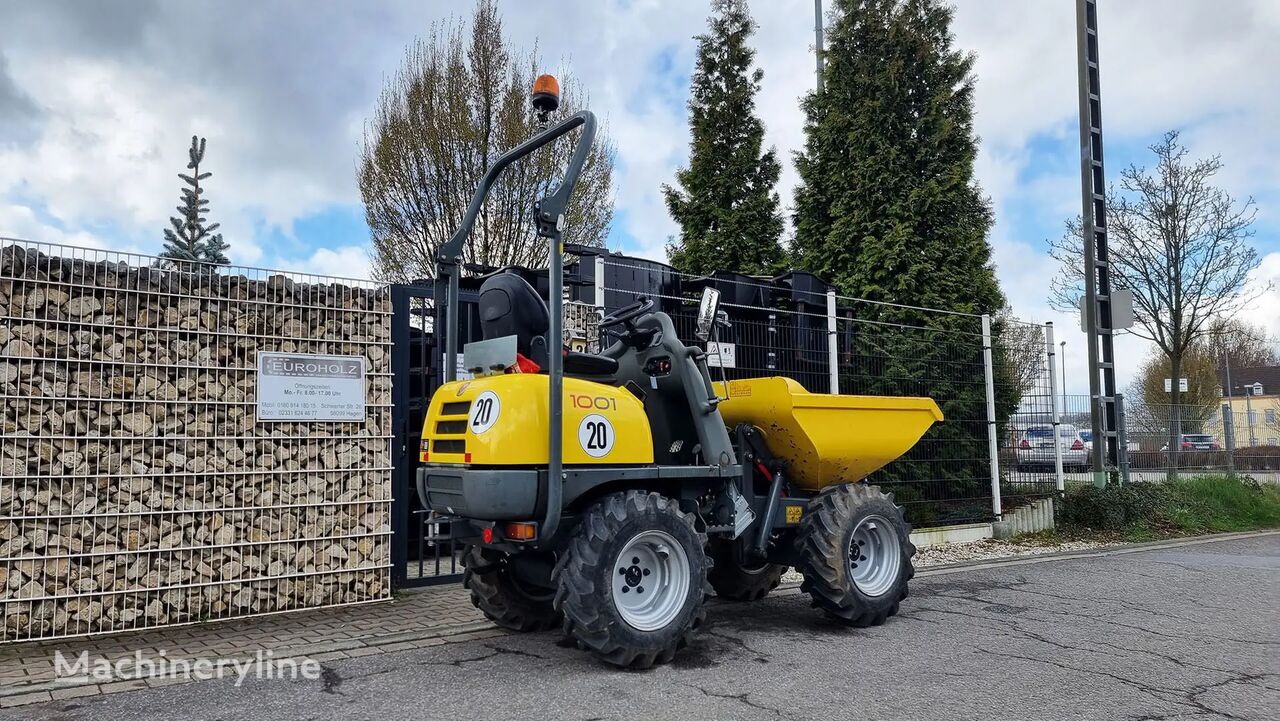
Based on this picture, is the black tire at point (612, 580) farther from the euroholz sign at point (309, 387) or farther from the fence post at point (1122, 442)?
the fence post at point (1122, 442)

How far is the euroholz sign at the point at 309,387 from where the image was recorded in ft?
19.5

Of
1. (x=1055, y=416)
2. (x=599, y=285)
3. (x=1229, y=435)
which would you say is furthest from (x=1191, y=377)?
(x=599, y=285)

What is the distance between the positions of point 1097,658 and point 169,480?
19.1 ft

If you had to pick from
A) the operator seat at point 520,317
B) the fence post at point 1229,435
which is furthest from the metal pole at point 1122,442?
the operator seat at point 520,317

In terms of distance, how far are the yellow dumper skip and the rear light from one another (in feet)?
5.18

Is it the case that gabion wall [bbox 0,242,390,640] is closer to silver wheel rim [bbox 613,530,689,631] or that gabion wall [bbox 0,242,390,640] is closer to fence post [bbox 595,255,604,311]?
fence post [bbox 595,255,604,311]

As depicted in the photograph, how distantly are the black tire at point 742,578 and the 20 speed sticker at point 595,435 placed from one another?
80.5 inches

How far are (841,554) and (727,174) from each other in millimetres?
12928

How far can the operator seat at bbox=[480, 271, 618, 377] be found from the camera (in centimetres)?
477

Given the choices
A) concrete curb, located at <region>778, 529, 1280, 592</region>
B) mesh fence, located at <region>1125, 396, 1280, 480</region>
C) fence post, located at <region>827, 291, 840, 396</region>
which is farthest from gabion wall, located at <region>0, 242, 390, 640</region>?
mesh fence, located at <region>1125, 396, 1280, 480</region>

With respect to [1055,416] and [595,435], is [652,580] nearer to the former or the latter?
[595,435]

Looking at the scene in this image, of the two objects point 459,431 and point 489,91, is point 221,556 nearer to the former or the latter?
point 459,431

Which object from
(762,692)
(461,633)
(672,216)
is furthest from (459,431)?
(672,216)

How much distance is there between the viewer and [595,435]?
15.1ft
